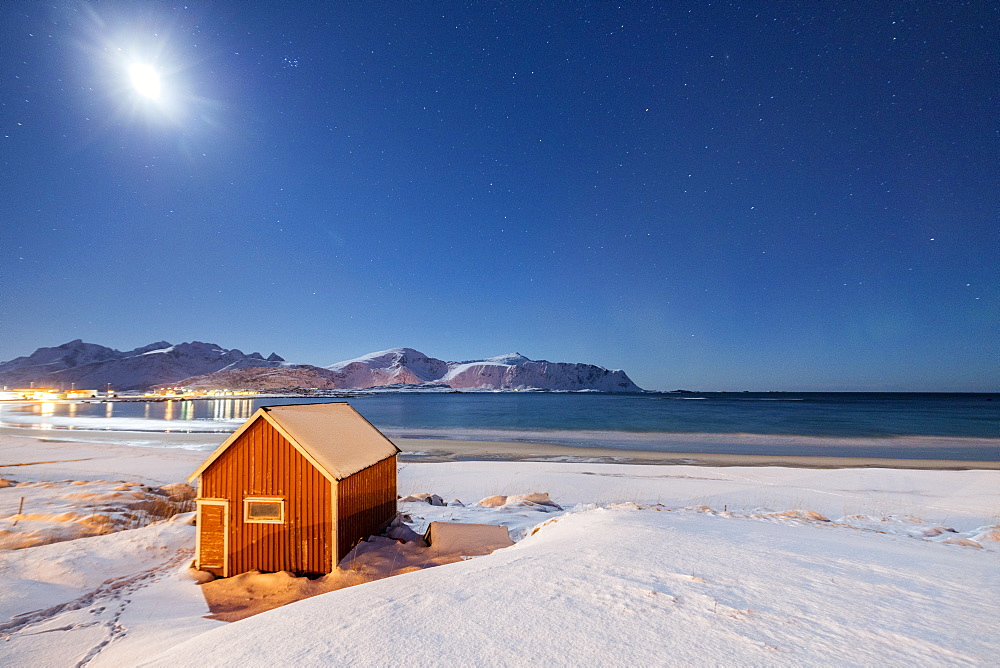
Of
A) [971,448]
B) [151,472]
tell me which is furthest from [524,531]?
[971,448]

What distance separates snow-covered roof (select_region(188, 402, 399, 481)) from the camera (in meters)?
11.4

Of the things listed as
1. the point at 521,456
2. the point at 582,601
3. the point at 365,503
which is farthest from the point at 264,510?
the point at 521,456

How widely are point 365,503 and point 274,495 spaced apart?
2.50 meters

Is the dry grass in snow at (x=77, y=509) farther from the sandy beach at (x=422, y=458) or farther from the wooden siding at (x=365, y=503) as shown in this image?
the wooden siding at (x=365, y=503)

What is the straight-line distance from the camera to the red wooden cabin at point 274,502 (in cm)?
1123

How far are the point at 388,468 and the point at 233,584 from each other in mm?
5198

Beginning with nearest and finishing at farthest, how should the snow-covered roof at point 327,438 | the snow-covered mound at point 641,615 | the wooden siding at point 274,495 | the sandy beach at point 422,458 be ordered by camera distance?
the snow-covered mound at point 641,615 → the wooden siding at point 274,495 → the snow-covered roof at point 327,438 → the sandy beach at point 422,458

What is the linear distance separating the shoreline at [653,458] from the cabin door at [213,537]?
872 inches

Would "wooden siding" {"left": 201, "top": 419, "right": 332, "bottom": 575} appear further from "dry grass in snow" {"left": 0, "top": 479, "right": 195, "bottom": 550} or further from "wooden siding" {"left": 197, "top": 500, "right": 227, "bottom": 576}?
"dry grass in snow" {"left": 0, "top": 479, "right": 195, "bottom": 550}

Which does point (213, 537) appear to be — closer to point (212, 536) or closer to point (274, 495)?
point (212, 536)

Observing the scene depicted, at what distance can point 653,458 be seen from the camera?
117 ft

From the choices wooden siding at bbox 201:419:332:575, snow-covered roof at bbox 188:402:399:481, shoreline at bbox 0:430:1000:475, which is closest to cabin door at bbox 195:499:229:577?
wooden siding at bbox 201:419:332:575

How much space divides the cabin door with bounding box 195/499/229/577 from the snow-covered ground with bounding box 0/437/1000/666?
0.49m

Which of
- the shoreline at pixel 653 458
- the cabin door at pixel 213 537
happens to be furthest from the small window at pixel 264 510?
the shoreline at pixel 653 458
